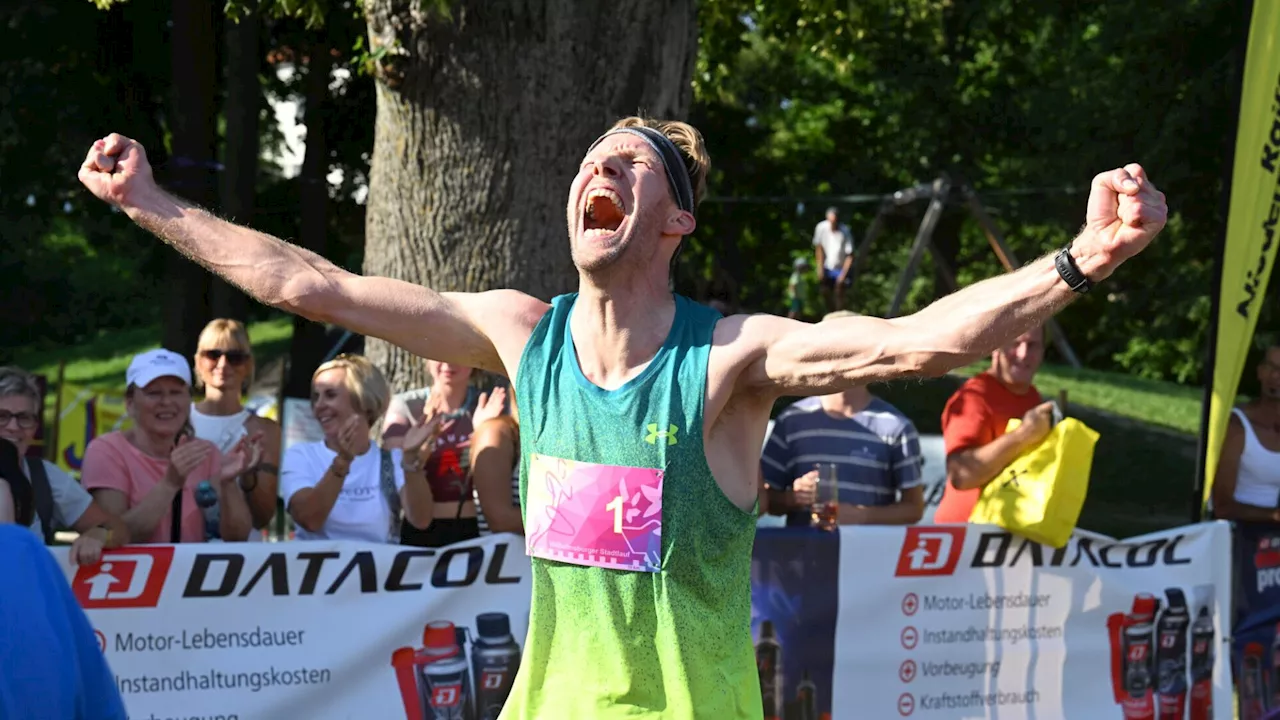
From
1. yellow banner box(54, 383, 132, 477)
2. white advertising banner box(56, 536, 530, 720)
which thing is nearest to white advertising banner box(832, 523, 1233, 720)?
white advertising banner box(56, 536, 530, 720)

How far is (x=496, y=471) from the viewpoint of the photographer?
576 centimetres

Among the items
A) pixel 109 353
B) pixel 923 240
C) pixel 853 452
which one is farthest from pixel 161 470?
pixel 109 353

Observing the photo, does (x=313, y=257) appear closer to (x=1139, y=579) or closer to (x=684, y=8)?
(x=684, y=8)

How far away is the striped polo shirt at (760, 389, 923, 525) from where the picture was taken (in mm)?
6297

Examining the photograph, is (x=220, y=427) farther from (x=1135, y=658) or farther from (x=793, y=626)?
(x=1135, y=658)

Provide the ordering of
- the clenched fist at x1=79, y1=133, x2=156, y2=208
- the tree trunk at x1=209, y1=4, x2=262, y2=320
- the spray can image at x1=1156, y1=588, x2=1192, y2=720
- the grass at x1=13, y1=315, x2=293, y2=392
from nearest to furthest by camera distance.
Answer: the clenched fist at x1=79, y1=133, x2=156, y2=208
the spray can image at x1=1156, y1=588, x2=1192, y2=720
the tree trunk at x1=209, y1=4, x2=262, y2=320
the grass at x1=13, y1=315, x2=293, y2=392

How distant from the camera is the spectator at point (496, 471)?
5.75 metres

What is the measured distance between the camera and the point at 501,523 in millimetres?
5789

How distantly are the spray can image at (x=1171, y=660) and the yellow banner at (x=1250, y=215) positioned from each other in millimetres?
717

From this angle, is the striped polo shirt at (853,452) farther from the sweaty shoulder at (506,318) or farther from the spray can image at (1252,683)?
the sweaty shoulder at (506,318)

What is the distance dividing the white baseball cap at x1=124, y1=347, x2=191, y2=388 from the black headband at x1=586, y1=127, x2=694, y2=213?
2757 millimetres

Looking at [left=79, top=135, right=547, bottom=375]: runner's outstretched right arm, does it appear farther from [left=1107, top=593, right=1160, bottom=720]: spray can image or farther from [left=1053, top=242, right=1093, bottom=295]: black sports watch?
[left=1107, top=593, right=1160, bottom=720]: spray can image

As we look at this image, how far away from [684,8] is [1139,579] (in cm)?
322

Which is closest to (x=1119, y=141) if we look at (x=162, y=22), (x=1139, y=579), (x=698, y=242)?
(x=698, y=242)
